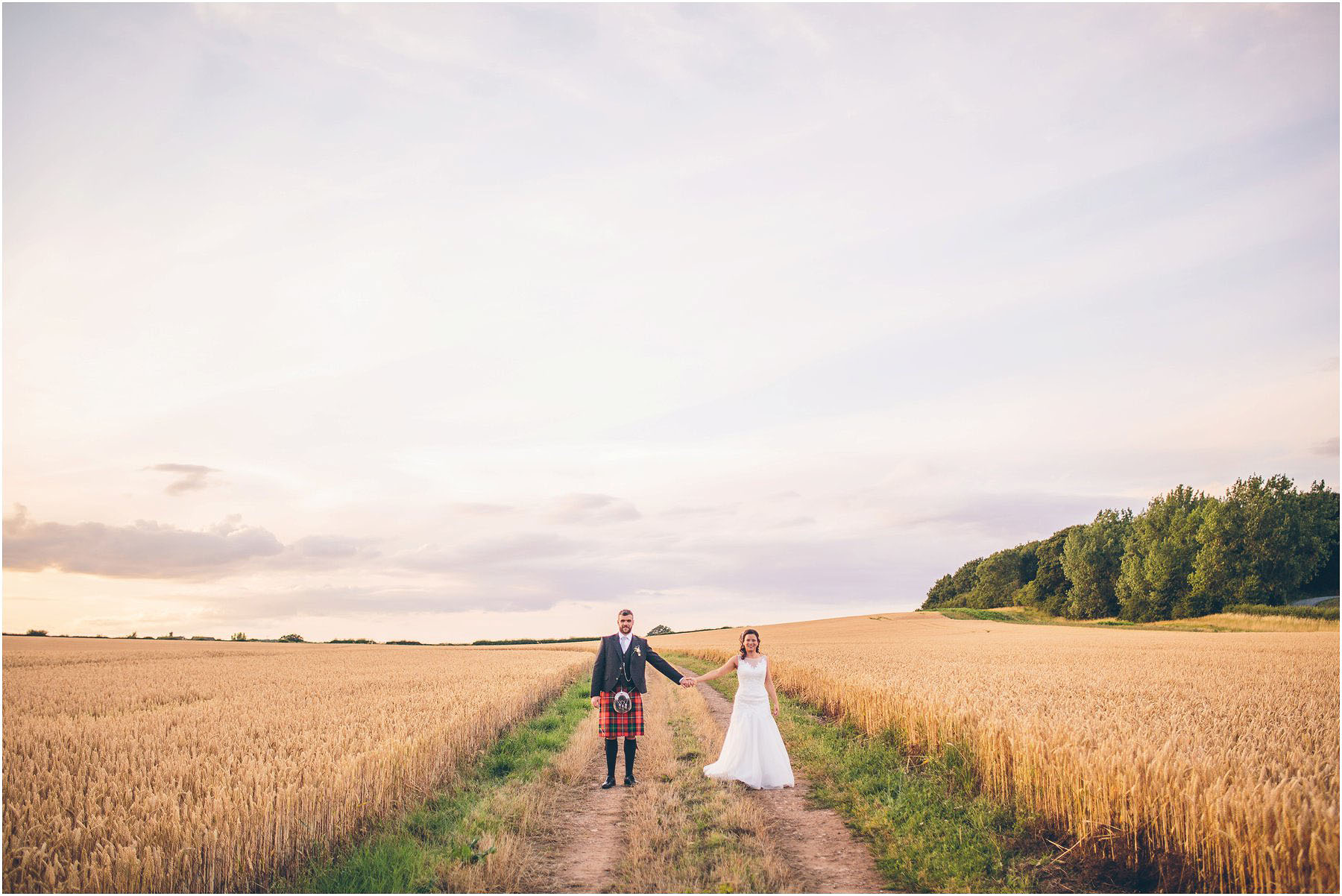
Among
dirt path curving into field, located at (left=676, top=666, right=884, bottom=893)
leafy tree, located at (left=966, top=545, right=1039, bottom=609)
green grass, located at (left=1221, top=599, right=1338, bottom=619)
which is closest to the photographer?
dirt path curving into field, located at (left=676, top=666, right=884, bottom=893)

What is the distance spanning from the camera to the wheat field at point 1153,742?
604 centimetres

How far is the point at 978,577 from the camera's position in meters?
138

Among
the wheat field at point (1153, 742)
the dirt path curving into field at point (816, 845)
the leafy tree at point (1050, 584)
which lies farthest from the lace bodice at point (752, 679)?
the leafy tree at point (1050, 584)

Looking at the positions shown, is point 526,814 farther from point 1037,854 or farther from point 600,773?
point 1037,854

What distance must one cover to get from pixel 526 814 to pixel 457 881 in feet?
7.14

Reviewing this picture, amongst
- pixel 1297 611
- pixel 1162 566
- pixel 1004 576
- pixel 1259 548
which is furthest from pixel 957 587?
pixel 1297 611

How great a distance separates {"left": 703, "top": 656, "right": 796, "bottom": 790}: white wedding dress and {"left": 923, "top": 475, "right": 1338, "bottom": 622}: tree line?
84.9 meters

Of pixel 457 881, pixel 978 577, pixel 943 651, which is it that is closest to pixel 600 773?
pixel 457 881

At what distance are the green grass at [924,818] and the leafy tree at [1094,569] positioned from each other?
96.2m

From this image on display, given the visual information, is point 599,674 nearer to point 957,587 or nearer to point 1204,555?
point 1204,555

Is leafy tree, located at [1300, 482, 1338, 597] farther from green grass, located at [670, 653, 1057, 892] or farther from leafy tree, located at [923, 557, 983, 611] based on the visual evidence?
green grass, located at [670, 653, 1057, 892]

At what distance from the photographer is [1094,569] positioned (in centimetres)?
9306

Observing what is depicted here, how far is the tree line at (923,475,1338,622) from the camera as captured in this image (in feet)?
240

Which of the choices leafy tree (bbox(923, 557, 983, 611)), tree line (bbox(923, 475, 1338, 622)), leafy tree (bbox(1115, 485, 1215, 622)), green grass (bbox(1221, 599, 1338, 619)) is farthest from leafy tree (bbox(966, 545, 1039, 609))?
green grass (bbox(1221, 599, 1338, 619))
